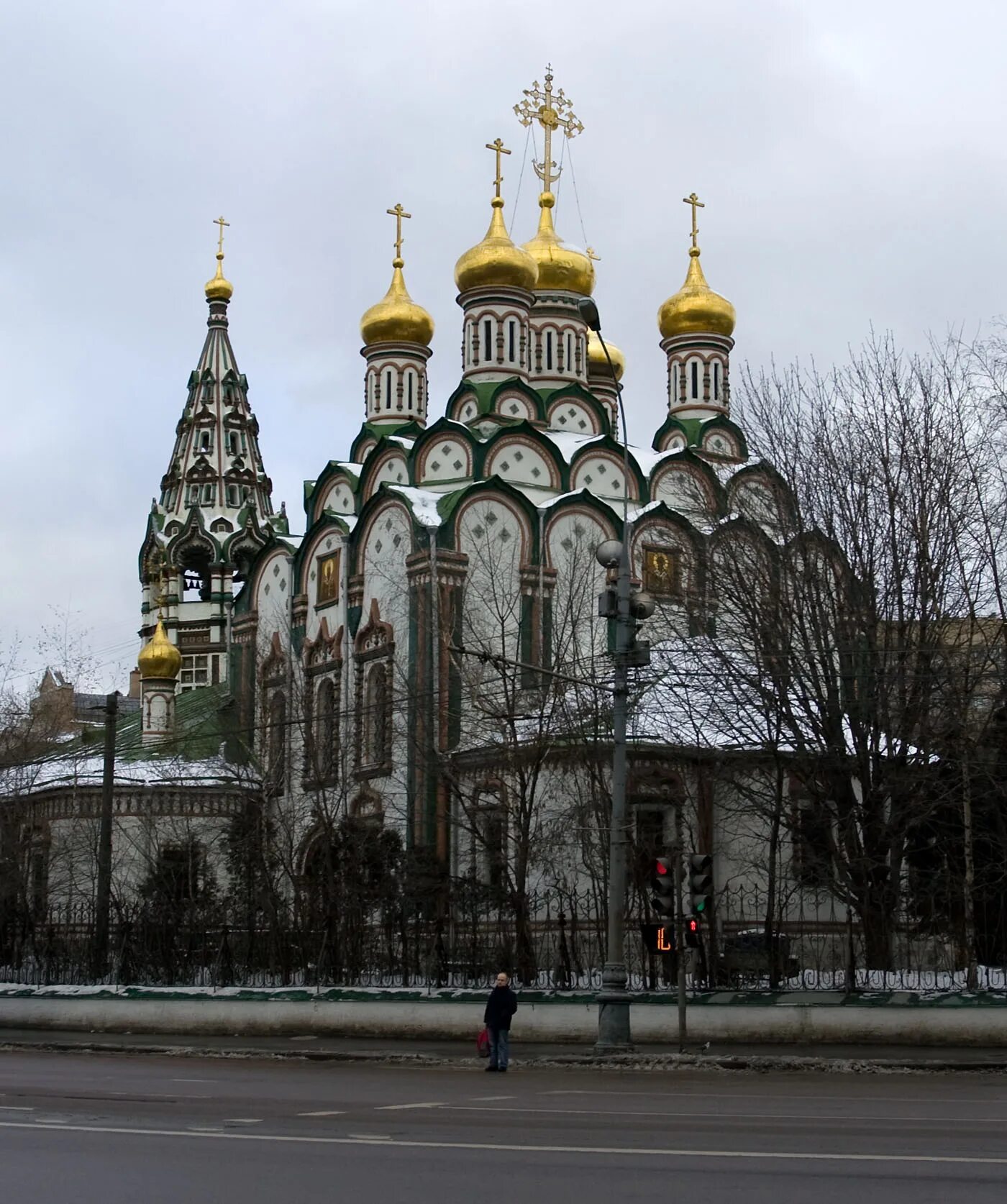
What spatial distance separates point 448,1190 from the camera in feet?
24.4

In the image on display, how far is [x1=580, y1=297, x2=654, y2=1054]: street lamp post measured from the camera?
1739 cm

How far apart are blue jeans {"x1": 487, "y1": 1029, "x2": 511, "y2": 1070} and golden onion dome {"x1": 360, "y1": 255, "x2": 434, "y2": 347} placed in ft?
96.4

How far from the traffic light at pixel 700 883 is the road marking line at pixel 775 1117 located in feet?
19.1

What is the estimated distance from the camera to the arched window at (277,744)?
32938 millimetres

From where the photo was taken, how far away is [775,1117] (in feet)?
34.6

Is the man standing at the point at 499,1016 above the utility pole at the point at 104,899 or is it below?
below

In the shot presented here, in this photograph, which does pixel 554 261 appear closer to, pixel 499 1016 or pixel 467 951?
pixel 467 951

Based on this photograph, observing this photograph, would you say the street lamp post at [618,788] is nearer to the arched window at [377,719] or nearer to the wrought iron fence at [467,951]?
the wrought iron fence at [467,951]

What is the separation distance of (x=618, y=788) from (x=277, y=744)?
57.8ft

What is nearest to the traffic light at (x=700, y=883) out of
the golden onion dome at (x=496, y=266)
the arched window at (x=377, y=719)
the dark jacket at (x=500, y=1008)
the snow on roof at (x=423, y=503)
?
the dark jacket at (x=500, y=1008)

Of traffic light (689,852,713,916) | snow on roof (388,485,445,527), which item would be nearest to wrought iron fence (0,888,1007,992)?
traffic light (689,852,713,916)

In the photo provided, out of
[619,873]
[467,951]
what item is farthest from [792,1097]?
[467,951]

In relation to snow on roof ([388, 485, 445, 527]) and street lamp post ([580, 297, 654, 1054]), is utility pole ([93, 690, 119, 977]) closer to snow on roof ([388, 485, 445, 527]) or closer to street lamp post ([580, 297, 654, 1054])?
snow on roof ([388, 485, 445, 527])

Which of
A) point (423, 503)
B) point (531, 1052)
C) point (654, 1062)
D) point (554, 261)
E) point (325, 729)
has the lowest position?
point (531, 1052)
